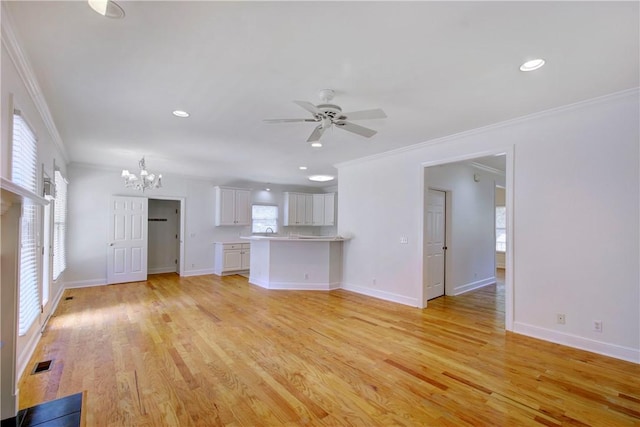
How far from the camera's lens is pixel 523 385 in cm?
246

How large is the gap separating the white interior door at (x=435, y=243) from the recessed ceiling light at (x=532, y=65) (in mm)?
2892

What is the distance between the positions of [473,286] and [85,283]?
8.06 meters

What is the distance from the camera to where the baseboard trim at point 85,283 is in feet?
19.8

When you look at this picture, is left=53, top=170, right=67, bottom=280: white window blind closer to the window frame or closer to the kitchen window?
the window frame

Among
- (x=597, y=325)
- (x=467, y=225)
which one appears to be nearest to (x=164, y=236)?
(x=467, y=225)

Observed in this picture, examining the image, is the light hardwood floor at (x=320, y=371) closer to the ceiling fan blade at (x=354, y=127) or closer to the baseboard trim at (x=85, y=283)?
the baseboard trim at (x=85, y=283)

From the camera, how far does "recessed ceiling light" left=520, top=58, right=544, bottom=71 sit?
7.54ft

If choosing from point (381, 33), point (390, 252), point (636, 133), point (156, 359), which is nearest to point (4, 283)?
point (156, 359)

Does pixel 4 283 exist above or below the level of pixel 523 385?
above

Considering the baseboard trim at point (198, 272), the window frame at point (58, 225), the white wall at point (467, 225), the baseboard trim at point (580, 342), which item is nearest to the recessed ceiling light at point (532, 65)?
the white wall at point (467, 225)

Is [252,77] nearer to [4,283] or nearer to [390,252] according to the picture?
[4,283]

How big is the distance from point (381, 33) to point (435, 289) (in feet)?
15.0

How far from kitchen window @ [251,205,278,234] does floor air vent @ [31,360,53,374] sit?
6.02m

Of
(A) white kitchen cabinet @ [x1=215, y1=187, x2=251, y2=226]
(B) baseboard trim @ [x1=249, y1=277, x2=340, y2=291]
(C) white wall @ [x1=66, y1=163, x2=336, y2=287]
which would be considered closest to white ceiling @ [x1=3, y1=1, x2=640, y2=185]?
(C) white wall @ [x1=66, y1=163, x2=336, y2=287]
